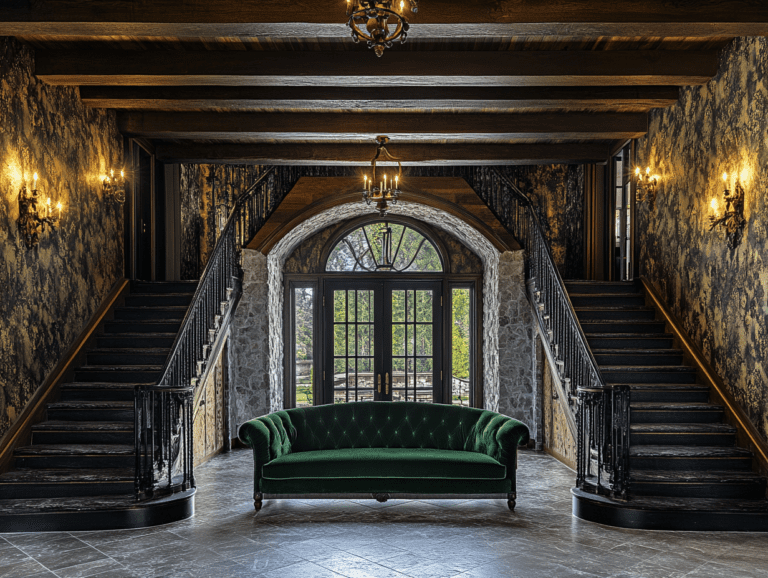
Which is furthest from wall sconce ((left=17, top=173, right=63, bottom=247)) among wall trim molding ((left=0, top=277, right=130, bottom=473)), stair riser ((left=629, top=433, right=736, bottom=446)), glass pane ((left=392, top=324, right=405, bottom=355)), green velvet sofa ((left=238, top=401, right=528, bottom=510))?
glass pane ((left=392, top=324, right=405, bottom=355))

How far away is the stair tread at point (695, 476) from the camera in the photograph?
5.41m

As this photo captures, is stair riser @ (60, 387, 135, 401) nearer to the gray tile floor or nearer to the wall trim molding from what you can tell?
the wall trim molding

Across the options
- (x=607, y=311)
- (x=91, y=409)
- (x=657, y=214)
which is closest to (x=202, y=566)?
Answer: (x=91, y=409)

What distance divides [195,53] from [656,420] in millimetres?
5070

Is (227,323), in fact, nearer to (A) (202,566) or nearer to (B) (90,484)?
(B) (90,484)

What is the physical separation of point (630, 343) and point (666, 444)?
1.50 metres

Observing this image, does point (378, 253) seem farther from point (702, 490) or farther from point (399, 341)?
point (702, 490)

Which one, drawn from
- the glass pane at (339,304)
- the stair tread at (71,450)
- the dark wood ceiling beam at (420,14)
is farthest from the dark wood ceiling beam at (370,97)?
the glass pane at (339,304)

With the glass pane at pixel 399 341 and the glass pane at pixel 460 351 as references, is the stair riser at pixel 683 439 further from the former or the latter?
the glass pane at pixel 399 341

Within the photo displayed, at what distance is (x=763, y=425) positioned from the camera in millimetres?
5535

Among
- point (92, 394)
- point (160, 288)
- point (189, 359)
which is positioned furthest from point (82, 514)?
point (160, 288)

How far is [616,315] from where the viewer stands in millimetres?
7762

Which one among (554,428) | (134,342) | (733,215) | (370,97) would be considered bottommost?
(554,428)

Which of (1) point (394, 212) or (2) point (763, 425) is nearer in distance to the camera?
(2) point (763, 425)
